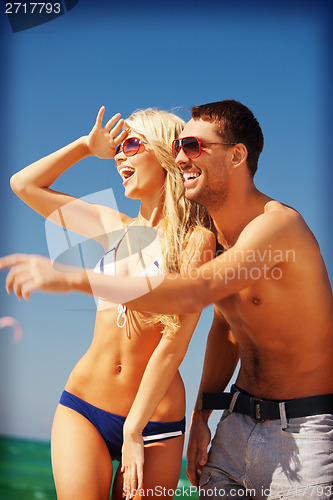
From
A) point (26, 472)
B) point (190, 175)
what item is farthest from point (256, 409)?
point (26, 472)

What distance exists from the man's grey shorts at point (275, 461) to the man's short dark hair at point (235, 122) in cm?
145

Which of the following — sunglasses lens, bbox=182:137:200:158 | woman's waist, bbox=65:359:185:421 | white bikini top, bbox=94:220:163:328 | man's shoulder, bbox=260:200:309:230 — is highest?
sunglasses lens, bbox=182:137:200:158

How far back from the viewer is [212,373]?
10.9 ft

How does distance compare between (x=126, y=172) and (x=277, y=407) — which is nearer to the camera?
(x=277, y=407)

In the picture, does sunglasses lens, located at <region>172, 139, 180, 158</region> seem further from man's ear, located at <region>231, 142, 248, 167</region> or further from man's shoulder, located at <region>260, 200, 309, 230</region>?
man's shoulder, located at <region>260, 200, 309, 230</region>

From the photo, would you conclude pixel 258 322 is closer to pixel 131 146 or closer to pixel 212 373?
pixel 212 373

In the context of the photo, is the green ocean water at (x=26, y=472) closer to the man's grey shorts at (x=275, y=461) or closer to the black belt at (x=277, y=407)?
the man's grey shorts at (x=275, y=461)

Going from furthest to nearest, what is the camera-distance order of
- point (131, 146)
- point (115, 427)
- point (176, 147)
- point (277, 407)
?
point (131, 146) < point (176, 147) < point (115, 427) < point (277, 407)

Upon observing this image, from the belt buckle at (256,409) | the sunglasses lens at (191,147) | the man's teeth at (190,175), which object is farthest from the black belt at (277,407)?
the sunglasses lens at (191,147)

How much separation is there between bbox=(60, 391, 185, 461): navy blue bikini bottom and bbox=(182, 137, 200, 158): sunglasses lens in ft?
4.98

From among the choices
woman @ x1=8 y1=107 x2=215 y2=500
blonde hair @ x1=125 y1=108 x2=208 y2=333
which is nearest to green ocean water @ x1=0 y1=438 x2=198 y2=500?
woman @ x1=8 y1=107 x2=215 y2=500

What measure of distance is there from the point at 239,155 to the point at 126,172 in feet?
2.41

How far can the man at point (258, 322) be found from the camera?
8.52 ft

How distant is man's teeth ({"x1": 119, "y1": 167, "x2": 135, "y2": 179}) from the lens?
328 centimetres
